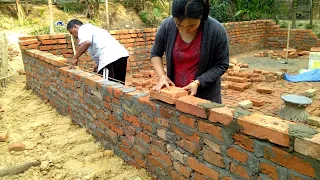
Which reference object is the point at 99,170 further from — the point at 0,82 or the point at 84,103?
the point at 0,82

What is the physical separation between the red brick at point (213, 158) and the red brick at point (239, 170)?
0.08m

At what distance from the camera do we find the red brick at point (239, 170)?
5.75 ft

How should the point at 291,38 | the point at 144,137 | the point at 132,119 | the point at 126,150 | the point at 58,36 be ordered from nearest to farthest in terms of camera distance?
1. the point at 144,137
2. the point at 132,119
3. the point at 126,150
4. the point at 58,36
5. the point at 291,38

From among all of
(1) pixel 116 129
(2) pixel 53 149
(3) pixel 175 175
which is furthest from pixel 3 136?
(3) pixel 175 175

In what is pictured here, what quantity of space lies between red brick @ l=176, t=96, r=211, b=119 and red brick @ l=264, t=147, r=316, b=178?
49 centimetres

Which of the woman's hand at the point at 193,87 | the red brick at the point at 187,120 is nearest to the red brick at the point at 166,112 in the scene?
the red brick at the point at 187,120

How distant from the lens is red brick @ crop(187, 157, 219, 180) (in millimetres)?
1978

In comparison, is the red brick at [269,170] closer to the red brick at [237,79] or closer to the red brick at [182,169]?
the red brick at [182,169]

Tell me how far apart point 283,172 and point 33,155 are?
9.20ft

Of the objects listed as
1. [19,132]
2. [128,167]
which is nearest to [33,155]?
[19,132]

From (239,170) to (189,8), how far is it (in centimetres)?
109

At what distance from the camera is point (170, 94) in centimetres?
213

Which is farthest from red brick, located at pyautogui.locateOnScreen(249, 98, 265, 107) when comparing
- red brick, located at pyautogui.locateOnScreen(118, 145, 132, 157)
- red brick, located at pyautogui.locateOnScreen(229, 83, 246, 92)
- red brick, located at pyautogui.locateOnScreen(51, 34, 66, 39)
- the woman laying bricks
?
red brick, located at pyautogui.locateOnScreen(51, 34, 66, 39)

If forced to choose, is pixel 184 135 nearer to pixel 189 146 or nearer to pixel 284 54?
pixel 189 146
